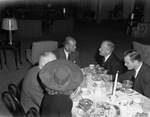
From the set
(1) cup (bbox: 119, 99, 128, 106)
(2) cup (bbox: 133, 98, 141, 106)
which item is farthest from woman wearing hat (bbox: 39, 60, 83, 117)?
(2) cup (bbox: 133, 98, 141, 106)

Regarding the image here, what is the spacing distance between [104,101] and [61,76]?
0.79m

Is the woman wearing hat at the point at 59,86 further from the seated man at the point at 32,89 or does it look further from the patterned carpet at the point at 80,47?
the patterned carpet at the point at 80,47

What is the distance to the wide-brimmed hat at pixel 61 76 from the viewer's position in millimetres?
1857

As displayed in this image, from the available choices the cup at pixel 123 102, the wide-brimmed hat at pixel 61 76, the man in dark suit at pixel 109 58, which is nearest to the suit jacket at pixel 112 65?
the man in dark suit at pixel 109 58

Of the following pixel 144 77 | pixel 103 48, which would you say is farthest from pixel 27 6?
pixel 144 77

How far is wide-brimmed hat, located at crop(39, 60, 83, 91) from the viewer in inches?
73.1

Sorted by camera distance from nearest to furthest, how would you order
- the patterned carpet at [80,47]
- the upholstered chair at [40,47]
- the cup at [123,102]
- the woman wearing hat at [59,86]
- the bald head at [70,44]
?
the woman wearing hat at [59,86] < the cup at [123,102] < the bald head at [70,44] < the upholstered chair at [40,47] < the patterned carpet at [80,47]

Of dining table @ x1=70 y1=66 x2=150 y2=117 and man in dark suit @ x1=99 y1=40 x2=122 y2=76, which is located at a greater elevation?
man in dark suit @ x1=99 y1=40 x2=122 y2=76

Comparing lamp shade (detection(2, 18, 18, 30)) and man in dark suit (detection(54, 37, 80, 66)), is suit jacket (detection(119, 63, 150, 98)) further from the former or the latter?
→ lamp shade (detection(2, 18, 18, 30))

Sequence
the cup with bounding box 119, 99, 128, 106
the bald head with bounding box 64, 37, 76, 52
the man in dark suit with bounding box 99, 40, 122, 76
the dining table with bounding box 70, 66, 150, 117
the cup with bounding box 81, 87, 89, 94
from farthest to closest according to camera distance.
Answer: the bald head with bounding box 64, 37, 76, 52 → the man in dark suit with bounding box 99, 40, 122, 76 → the cup with bounding box 81, 87, 89, 94 → the cup with bounding box 119, 99, 128, 106 → the dining table with bounding box 70, 66, 150, 117

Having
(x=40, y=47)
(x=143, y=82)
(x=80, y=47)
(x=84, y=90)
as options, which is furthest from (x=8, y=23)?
(x=80, y=47)

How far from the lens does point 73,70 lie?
204 centimetres

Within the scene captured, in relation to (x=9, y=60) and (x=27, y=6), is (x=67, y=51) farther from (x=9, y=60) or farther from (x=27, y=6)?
(x=27, y=6)

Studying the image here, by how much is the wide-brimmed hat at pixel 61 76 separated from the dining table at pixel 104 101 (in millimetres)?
363
